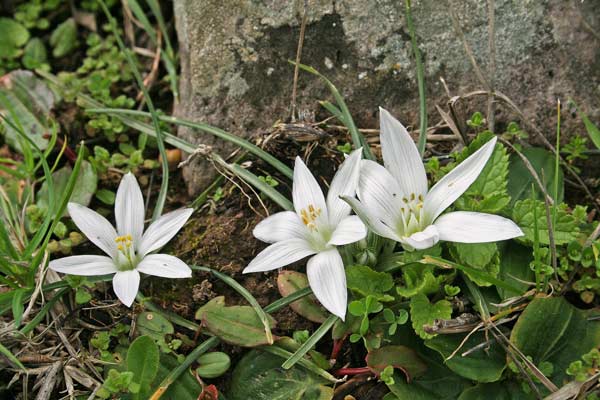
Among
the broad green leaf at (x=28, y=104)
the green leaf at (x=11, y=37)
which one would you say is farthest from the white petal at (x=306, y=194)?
the green leaf at (x=11, y=37)

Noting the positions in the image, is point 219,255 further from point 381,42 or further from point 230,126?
point 381,42

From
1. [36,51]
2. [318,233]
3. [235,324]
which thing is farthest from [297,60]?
[36,51]

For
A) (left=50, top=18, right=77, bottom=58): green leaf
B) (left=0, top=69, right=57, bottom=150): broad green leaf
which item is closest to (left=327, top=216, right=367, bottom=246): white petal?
(left=0, top=69, right=57, bottom=150): broad green leaf

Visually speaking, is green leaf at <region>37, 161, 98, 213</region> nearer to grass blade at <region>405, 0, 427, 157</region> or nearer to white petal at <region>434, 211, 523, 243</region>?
grass blade at <region>405, 0, 427, 157</region>

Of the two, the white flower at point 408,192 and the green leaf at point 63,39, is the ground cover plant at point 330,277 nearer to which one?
the white flower at point 408,192

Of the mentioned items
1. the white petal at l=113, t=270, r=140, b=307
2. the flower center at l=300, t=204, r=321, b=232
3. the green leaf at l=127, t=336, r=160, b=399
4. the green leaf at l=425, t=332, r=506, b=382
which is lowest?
the green leaf at l=127, t=336, r=160, b=399

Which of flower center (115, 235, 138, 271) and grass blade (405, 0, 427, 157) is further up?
grass blade (405, 0, 427, 157)
